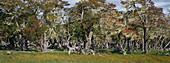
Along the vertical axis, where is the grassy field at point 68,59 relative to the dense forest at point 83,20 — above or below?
below

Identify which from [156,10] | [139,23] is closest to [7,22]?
[139,23]

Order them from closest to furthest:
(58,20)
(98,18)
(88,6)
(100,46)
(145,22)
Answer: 1. (145,22)
2. (98,18)
3. (88,6)
4. (58,20)
5. (100,46)

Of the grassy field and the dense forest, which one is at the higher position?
the dense forest

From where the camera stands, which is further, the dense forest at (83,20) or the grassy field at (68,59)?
the dense forest at (83,20)

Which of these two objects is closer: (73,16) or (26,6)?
(26,6)

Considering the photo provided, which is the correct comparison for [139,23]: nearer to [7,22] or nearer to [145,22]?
[145,22]

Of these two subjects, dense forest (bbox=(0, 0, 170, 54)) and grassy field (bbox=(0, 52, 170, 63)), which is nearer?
grassy field (bbox=(0, 52, 170, 63))

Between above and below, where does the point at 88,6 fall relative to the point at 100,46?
above

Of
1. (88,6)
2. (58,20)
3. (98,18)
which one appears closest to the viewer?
(98,18)

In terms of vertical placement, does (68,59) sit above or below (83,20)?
below

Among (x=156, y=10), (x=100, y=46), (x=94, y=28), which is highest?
(x=156, y=10)

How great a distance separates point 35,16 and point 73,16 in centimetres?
993

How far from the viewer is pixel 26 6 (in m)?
47.3

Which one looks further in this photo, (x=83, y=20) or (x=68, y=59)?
(x=83, y=20)
